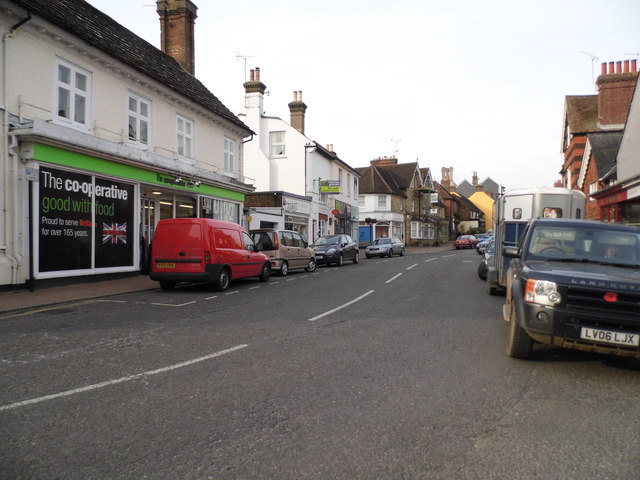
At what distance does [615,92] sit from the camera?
26484 millimetres

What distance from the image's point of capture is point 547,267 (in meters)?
5.49

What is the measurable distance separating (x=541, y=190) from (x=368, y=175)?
44236mm

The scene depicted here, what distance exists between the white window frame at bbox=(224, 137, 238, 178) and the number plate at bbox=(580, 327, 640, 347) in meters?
19.8

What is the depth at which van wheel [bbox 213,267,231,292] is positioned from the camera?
1254 centimetres

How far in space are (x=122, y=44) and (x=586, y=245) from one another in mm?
16471

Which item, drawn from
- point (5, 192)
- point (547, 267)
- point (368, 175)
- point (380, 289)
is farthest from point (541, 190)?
point (368, 175)

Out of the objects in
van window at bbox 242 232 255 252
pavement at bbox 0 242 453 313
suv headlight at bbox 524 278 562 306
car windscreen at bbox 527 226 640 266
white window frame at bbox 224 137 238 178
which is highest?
white window frame at bbox 224 137 238 178

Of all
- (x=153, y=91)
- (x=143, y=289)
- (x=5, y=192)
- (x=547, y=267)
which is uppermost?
(x=153, y=91)

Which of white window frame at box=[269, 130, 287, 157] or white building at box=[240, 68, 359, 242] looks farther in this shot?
white window frame at box=[269, 130, 287, 157]

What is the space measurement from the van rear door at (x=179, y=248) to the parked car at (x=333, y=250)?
1135 centimetres

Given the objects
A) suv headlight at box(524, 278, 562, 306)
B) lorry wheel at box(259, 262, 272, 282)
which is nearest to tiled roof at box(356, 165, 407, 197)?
lorry wheel at box(259, 262, 272, 282)

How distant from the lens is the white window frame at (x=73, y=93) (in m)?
13.1

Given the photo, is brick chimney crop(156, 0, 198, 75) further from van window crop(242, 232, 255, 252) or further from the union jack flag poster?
van window crop(242, 232, 255, 252)

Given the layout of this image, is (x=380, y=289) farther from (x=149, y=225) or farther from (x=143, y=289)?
(x=149, y=225)
